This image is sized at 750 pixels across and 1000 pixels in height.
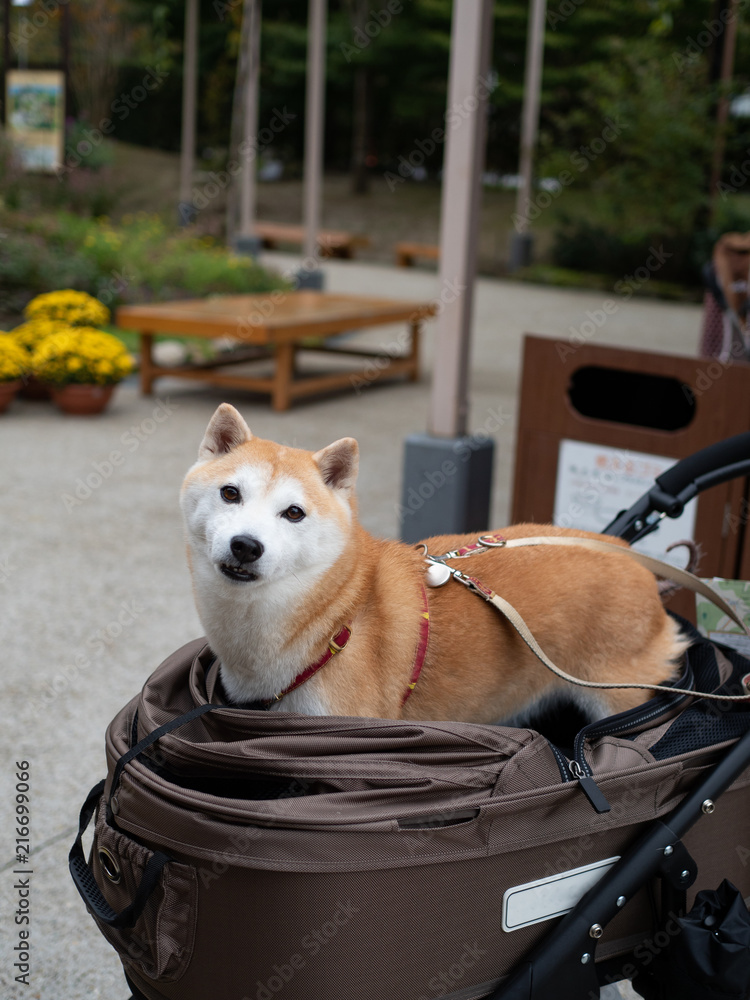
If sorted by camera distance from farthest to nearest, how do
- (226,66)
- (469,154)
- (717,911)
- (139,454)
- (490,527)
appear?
1. (226,66)
2. (139,454)
3. (490,527)
4. (469,154)
5. (717,911)

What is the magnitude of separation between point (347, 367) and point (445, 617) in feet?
26.2

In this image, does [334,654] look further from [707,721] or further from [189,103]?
[189,103]

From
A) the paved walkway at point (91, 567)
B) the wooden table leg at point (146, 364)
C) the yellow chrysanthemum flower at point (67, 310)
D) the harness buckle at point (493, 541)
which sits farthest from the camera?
the wooden table leg at point (146, 364)

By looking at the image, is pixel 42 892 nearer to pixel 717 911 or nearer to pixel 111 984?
pixel 111 984

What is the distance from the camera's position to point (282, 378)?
7559mm

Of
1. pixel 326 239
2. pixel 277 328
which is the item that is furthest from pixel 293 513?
pixel 326 239

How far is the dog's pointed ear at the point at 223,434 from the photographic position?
1.92m

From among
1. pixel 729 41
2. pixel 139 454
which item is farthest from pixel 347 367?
pixel 729 41

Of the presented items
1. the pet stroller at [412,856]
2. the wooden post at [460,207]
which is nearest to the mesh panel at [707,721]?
the pet stroller at [412,856]

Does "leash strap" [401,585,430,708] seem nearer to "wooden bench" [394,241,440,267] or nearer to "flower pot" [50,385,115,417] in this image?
"flower pot" [50,385,115,417]

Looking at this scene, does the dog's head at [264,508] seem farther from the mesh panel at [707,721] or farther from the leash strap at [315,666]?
the mesh panel at [707,721]

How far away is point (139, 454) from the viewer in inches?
247

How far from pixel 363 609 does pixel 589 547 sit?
55 cm

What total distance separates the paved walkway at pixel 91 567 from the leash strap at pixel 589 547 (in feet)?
3.82
